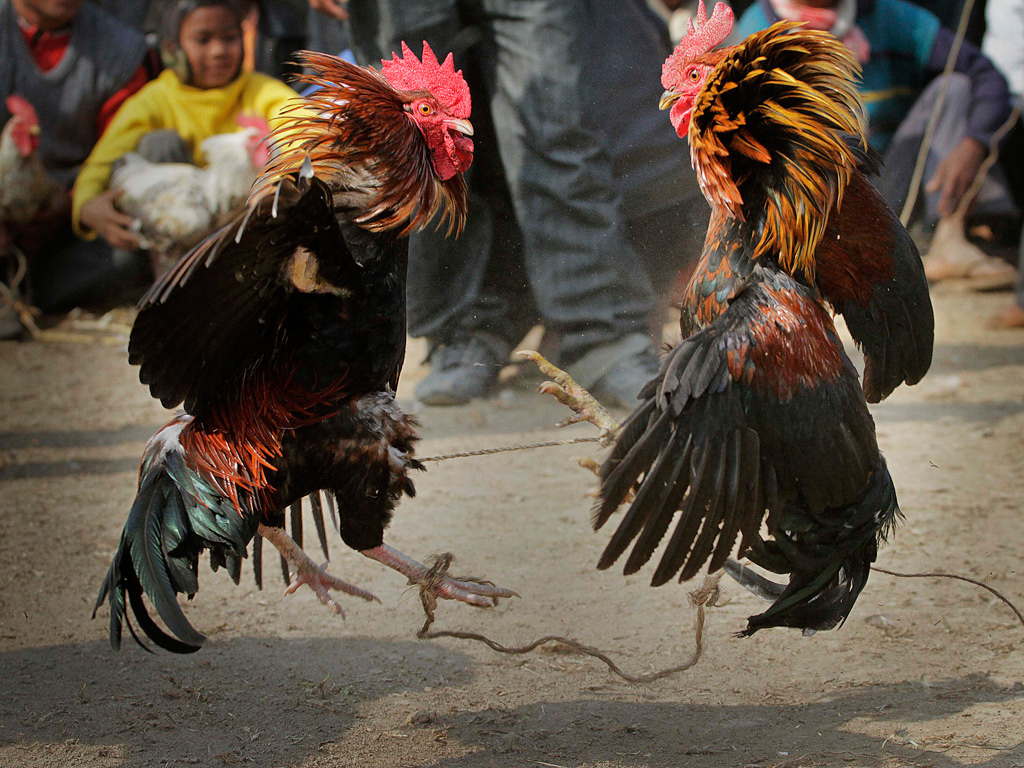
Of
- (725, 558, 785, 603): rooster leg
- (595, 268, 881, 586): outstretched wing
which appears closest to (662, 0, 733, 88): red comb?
(595, 268, 881, 586): outstretched wing

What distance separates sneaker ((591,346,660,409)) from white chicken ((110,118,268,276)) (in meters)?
2.71

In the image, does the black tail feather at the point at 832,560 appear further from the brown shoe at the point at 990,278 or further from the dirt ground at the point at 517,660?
the brown shoe at the point at 990,278

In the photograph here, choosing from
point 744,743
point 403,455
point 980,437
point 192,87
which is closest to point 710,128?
point 403,455

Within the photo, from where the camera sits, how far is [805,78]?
7.62ft

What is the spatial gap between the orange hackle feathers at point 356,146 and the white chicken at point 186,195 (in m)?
3.66

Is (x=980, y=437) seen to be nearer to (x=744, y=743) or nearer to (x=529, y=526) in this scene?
(x=529, y=526)

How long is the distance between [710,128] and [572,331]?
7.03ft

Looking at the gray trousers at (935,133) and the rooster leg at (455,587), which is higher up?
the gray trousers at (935,133)

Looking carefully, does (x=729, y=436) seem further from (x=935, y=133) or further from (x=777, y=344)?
(x=935, y=133)

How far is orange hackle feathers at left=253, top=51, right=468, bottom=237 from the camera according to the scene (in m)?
2.48

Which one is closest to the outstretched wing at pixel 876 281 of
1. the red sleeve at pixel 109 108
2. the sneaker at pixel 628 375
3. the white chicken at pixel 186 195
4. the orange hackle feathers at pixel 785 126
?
the orange hackle feathers at pixel 785 126

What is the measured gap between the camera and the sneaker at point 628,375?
4.55 meters

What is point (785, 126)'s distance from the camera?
2305 mm

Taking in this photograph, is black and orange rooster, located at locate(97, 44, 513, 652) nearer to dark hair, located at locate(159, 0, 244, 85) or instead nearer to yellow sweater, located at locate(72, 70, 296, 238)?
yellow sweater, located at locate(72, 70, 296, 238)
